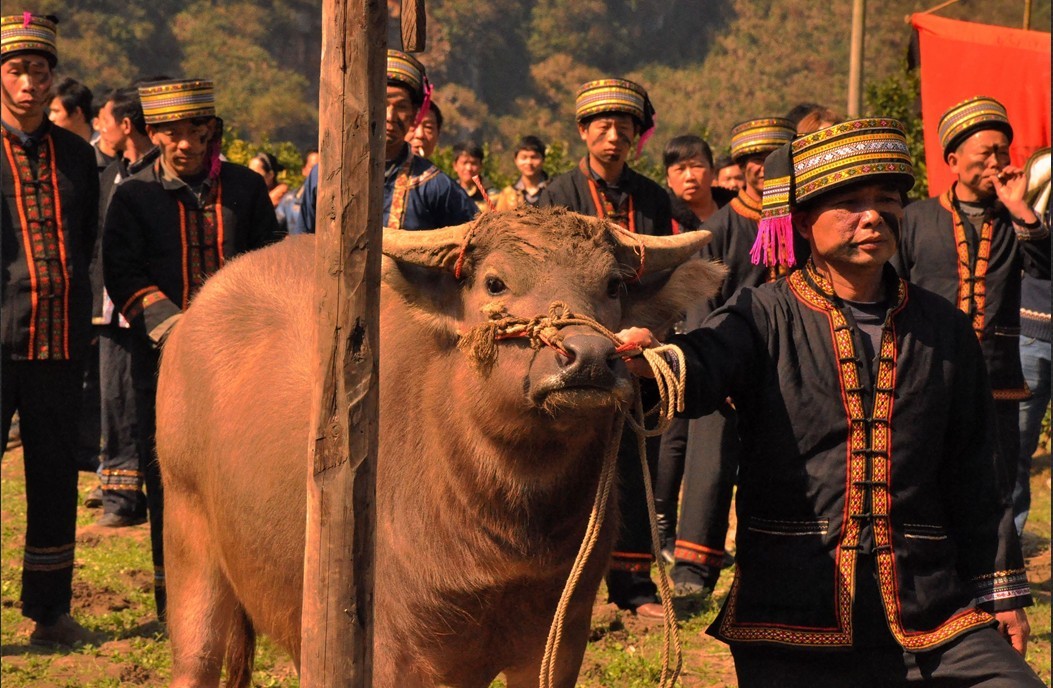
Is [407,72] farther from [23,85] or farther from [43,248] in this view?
[43,248]

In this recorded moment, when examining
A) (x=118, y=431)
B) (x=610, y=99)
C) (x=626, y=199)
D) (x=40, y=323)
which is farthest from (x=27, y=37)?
(x=118, y=431)

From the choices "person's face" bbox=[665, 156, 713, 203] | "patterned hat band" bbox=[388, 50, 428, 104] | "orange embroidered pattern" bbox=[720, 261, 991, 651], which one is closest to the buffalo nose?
"orange embroidered pattern" bbox=[720, 261, 991, 651]

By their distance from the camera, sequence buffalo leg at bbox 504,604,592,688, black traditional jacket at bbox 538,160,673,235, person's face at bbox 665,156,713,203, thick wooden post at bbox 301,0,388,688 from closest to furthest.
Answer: thick wooden post at bbox 301,0,388,688, buffalo leg at bbox 504,604,592,688, black traditional jacket at bbox 538,160,673,235, person's face at bbox 665,156,713,203

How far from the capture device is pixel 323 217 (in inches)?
137

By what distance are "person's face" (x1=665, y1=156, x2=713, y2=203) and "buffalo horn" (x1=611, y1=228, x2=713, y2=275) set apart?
4.52 metres

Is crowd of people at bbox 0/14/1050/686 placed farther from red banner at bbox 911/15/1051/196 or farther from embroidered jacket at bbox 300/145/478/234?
red banner at bbox 911/15/1051/196

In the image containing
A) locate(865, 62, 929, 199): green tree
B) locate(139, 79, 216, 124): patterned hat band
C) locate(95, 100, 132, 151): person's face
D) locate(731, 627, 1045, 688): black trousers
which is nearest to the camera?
locate(731, 627, 1045, 688): black trousers

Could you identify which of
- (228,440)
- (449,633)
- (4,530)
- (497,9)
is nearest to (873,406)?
(449,633)

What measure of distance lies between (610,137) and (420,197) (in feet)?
4.12

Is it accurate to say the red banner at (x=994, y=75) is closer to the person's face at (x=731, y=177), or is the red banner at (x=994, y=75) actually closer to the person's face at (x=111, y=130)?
the person's face at (x=731, y=177)

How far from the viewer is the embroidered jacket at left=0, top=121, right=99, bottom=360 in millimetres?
6848

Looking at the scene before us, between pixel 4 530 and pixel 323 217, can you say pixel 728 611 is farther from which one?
pixel 4 530

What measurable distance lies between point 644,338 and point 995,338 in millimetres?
3907

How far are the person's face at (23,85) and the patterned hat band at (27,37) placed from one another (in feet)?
0.14
